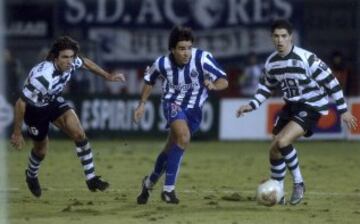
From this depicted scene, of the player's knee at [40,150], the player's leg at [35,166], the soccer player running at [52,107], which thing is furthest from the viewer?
the player's knee at [40,150]

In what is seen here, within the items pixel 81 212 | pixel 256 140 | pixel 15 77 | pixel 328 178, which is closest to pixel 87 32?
pixel 15 77

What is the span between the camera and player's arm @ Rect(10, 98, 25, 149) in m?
12.3

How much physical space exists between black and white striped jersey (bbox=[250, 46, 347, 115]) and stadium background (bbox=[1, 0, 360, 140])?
12.2 meters

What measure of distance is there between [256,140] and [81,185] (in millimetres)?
9638

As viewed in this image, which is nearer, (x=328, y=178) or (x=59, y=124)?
(x=59, y=124)

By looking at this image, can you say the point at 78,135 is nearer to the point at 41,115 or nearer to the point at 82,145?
the point at 82,145

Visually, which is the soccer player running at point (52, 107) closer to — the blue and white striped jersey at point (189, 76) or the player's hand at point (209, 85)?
the blue and white striped jersey at point (189, 76)

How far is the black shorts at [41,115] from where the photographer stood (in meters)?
13.0

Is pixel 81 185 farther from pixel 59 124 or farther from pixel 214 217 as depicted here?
pixel 214 217

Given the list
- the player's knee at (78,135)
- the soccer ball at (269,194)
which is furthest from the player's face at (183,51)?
the soccer ball at (269,194)

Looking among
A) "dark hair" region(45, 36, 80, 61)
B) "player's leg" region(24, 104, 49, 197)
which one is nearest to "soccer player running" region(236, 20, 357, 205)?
"dark hair" region(45, 36, 80, 61)

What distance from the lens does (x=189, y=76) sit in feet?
40.9

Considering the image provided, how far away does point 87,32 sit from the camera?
25.5 m

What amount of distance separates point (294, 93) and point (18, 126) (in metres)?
3.11
